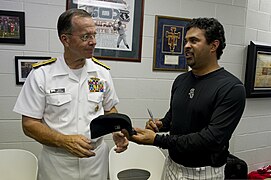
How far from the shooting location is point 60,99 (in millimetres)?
1489

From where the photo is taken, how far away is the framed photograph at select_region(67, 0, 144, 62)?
215cm

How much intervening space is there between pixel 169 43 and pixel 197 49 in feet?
3.06

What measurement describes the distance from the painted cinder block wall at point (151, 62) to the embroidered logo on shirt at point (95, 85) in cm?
61

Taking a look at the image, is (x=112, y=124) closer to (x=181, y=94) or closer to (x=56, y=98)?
(x=56, y=98)

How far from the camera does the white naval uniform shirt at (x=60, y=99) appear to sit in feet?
4.79

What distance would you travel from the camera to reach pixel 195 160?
150 cm

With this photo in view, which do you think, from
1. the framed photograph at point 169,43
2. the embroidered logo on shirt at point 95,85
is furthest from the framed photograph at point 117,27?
the embroidered logo on shirt at point 95,85

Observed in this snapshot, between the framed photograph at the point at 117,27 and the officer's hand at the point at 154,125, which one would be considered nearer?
the officer's hand at the point at 154,125

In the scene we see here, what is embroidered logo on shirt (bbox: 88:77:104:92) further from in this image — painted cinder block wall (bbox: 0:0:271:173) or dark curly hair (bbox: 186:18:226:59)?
dark curly hair (bbox: 186:18:226:59)

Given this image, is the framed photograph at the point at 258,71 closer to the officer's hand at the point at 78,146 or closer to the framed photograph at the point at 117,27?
the framed photograph at the point at 117,27

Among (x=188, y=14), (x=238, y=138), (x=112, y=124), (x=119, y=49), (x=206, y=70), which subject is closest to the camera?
(x=112, y=124)

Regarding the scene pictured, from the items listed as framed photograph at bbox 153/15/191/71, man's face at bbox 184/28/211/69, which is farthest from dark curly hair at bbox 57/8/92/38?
framed photograph at bbox 153/15/191/71

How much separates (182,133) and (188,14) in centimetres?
136

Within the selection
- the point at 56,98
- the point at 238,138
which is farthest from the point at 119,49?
the point at 238,138
